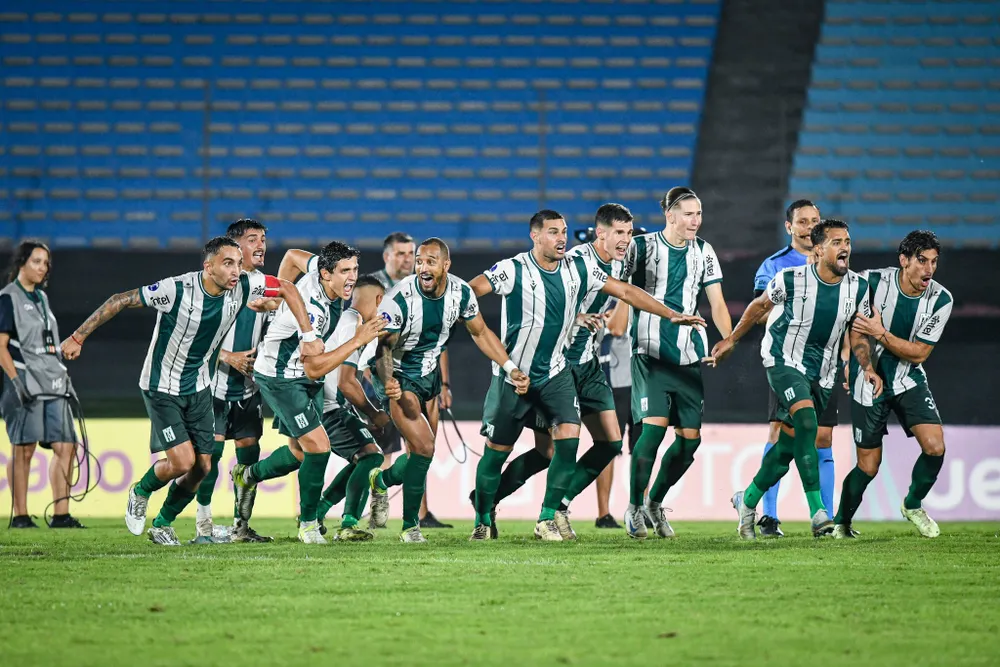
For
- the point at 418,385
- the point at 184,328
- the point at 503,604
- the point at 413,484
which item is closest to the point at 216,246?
the point at 184,328

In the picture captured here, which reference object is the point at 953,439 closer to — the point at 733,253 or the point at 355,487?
the point at 733,253

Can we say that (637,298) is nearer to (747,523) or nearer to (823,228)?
(823,228)

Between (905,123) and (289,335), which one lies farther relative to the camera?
(905,123)

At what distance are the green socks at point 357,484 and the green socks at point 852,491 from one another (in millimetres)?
3043

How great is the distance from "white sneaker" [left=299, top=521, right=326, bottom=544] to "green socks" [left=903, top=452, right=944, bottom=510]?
3823 mm

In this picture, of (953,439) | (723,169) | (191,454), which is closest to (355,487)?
(191,454)

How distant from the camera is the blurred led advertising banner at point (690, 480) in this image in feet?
37.3

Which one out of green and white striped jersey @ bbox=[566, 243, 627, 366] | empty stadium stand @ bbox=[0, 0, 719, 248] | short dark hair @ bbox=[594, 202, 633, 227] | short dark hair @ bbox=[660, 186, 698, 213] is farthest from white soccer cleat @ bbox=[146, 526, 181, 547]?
empty stadium stand @ bbox=[0, 0, 719, 248]

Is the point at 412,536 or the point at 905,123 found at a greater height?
the point at 905,123

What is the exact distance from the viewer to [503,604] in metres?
5.41

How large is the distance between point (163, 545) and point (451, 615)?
362 cm

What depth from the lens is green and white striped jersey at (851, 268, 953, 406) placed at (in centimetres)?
859

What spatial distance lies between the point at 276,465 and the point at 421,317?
1.42 metres

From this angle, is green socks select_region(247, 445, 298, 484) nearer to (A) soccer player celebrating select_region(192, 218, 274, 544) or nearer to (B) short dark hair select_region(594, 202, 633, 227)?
(A) soccer player celebrating select_region(192, 218, 274, 544)
